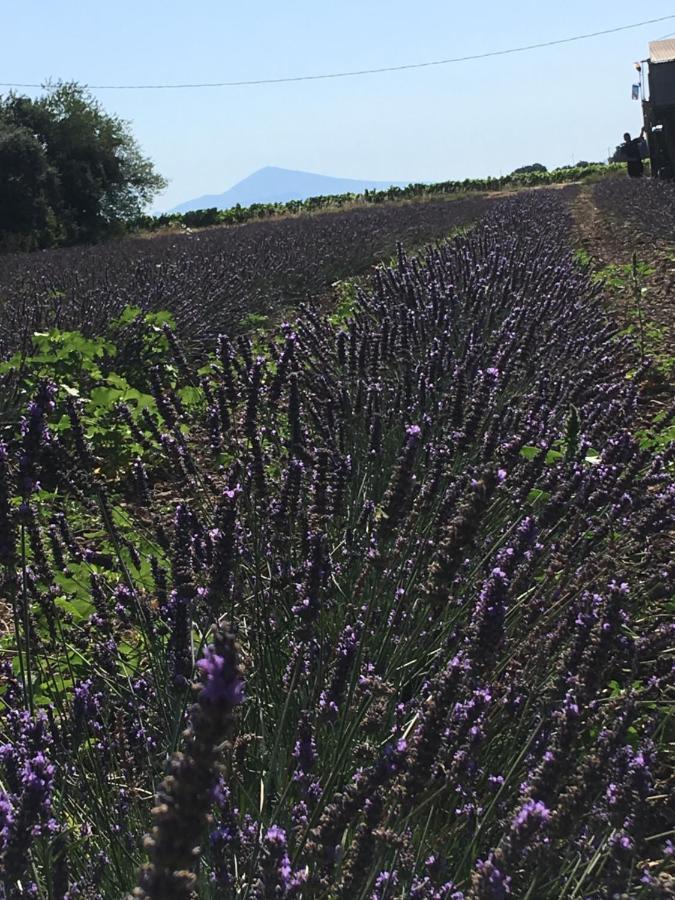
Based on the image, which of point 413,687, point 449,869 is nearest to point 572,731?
point 449,869

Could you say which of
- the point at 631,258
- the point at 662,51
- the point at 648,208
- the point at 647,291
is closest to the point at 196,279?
the point at 647,291

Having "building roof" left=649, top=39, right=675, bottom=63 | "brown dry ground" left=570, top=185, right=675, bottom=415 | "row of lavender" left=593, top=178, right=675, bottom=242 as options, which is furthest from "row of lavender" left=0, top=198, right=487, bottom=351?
"building roof" left=649, top=39, right=675, bottom=63

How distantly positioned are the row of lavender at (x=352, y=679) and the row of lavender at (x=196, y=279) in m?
3.84

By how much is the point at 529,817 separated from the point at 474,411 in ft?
4.30

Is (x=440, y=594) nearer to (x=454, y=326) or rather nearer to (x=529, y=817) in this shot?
(x=529, y=817)

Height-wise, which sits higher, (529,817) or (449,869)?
(529,817)

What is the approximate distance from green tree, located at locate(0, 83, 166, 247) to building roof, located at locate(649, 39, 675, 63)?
15766 mm

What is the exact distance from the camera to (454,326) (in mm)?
4859

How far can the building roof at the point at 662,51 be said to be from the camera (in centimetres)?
1723

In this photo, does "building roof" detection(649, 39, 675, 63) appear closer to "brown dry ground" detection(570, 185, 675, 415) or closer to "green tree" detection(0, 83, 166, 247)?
"brown dry ground" detection(570, 185, 675, 415)

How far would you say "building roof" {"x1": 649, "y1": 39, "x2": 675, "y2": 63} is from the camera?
17.2 meters

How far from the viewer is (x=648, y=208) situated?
12234 mm

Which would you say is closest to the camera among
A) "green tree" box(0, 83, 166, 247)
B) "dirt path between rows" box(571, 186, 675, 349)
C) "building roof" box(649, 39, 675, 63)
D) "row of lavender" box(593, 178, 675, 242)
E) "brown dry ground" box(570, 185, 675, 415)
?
"brown dry ground" box(570, 185, 675, 415)

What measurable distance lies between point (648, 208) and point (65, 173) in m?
20.9
